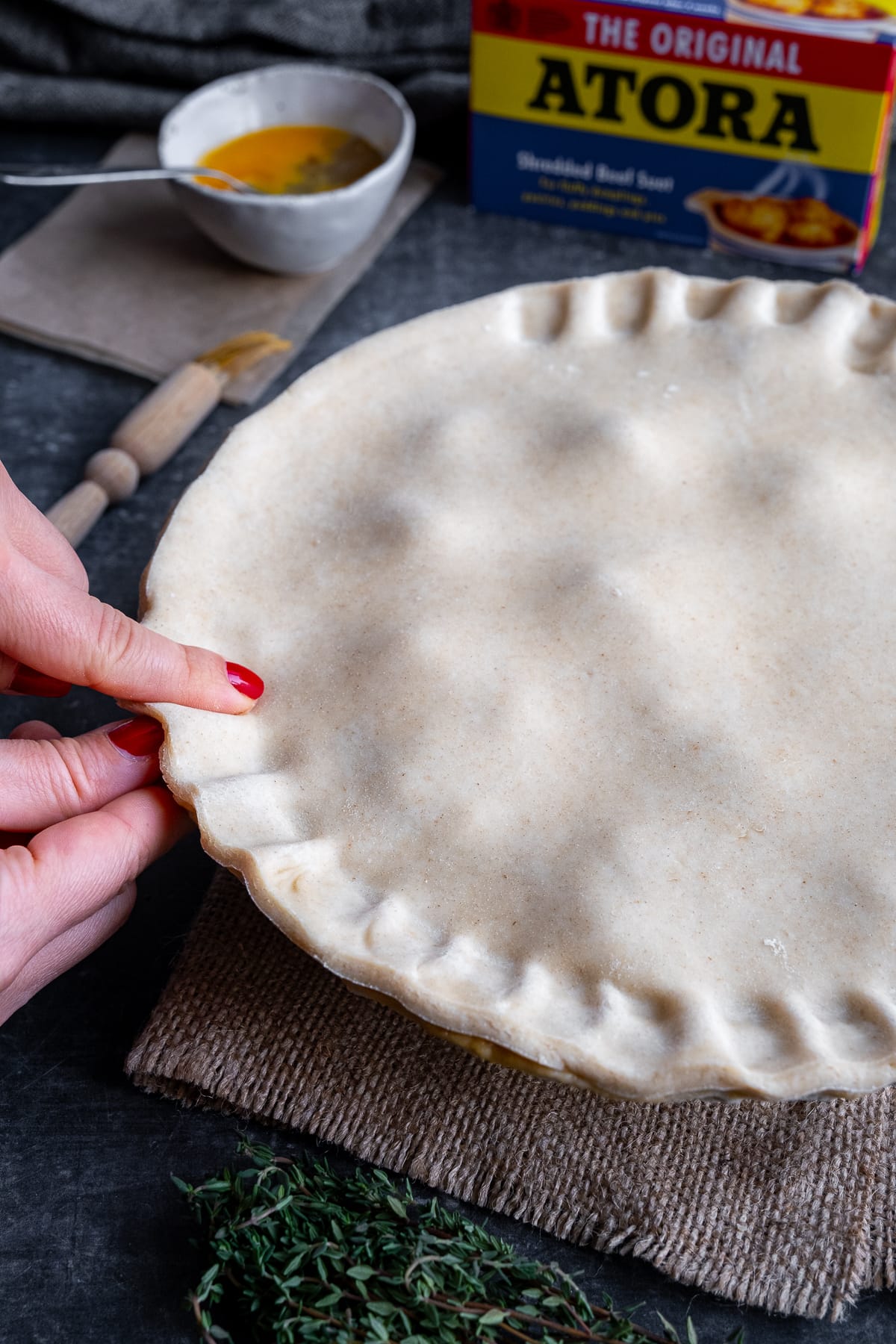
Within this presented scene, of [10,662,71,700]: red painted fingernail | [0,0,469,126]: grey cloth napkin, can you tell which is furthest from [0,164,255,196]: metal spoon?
[10,662,71,700]: red painted fingernail

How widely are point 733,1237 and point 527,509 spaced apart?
68 centimetres

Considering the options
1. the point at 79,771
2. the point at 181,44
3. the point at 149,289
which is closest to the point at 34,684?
the point at 79,771

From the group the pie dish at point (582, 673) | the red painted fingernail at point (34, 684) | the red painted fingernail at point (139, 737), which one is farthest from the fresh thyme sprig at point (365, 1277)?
the red painted fingernail at point (34, 684)

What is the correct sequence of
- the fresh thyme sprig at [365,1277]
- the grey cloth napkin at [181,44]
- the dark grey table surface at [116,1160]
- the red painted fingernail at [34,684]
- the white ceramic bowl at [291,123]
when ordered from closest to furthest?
the fresh thyme sprig at [365,1277]
the dark grey table surface at [116,1160]
the red painted fingernail at [34,684]
the white ceramic bowl at [291,123]
the grey cloth napkin at [181,44]

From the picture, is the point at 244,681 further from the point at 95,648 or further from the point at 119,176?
the point at 119,176

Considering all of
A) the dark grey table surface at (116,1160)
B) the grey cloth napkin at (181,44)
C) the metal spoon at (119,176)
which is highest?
the grey cloth napkin at (181,44)

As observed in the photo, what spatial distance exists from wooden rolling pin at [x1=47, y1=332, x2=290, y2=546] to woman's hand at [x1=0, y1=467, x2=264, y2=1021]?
52 cm

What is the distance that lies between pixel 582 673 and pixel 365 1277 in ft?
1.69

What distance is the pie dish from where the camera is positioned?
0.96 metres

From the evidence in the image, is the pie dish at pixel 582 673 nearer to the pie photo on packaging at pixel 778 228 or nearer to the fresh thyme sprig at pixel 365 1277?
the fresh thyme sprig at pixel 365 1277

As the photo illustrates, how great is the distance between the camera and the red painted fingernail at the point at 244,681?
112 centimetres

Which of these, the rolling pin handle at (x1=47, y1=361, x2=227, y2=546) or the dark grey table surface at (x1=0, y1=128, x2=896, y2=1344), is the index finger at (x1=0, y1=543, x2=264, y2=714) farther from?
the rolling pin handle at (x1=47, y1=361, x2=227, y2=546)

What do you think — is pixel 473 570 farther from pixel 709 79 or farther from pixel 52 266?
pixel 52 266

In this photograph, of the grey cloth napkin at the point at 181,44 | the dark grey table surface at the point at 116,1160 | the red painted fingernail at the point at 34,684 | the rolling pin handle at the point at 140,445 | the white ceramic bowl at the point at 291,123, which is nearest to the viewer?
the dark grey table surface at the point at 116,1160
